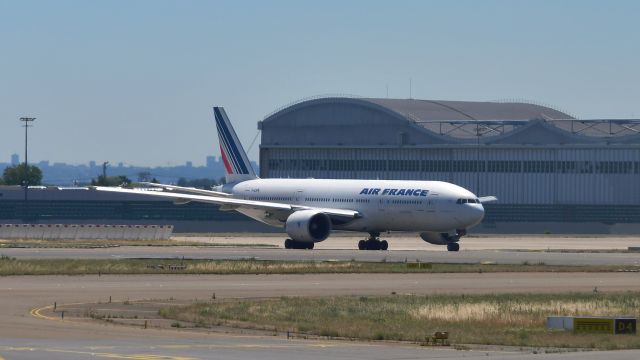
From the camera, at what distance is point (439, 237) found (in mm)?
87562

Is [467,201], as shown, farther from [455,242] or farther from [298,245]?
[298,245]

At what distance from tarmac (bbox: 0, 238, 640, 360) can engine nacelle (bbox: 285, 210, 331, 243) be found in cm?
586

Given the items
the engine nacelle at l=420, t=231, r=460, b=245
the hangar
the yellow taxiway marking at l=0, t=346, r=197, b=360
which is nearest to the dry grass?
the engine nacelle at l=420, t=231, r=460, b=245

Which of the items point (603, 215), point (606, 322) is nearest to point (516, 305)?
point (606, 322)

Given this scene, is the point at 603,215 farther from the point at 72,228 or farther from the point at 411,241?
the point at 72,228

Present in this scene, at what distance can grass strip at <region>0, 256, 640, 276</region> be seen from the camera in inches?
2221

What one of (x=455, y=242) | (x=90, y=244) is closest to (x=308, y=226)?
(x=455, y=242)

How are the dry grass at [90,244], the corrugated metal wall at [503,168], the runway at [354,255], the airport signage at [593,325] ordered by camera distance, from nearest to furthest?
1. the airport signage at [593,325]
2. the runway at [354,255]
3. the dry grass at [90,244]
4. the corrugated metal wall at [503,168]

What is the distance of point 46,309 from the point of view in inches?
1500

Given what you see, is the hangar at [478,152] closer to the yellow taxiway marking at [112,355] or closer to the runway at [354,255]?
the runway at [354,255]

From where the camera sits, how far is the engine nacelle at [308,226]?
85.1 meters

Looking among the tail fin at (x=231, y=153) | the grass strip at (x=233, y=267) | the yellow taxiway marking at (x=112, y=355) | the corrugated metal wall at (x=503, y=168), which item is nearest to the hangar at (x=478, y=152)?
the corrugated metal wall at (x=503, y=168)

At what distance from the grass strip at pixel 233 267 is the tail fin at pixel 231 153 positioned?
3498cm

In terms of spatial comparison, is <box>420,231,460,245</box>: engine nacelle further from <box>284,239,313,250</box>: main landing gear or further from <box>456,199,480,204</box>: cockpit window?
<box>284,239,313,250</box>: main landing gear
